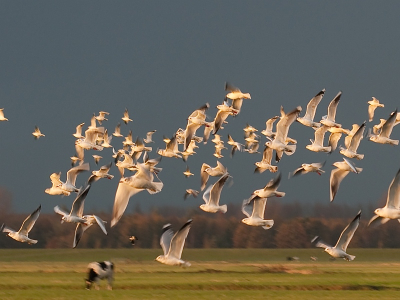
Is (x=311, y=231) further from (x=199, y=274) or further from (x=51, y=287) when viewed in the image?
(x=51, y=287)

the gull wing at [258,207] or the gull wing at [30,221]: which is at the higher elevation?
the gull wing at [258,207]

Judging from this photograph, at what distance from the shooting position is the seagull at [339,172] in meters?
31.4

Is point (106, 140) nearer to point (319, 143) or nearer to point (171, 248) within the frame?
point (319, 143)

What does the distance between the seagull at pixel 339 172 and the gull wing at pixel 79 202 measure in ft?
27.7

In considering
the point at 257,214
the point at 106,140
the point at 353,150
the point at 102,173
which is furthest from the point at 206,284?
the point at 106,140

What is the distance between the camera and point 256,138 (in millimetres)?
45406

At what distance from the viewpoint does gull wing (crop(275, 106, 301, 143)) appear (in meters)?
32.9

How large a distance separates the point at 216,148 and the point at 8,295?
21074 millimetres

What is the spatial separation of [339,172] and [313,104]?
372 cm

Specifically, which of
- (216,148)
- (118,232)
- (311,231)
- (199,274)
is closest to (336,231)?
(311,231)

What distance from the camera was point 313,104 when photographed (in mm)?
35344

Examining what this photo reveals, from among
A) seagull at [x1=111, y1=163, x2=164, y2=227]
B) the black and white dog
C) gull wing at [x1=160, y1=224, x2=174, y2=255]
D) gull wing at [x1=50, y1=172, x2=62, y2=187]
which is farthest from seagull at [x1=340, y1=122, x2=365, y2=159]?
Answer: gull wing at [x1=50, y1=172, x2=62, y2=187]

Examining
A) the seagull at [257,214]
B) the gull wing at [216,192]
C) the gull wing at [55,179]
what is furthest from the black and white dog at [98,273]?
the gull wing at [55,179]

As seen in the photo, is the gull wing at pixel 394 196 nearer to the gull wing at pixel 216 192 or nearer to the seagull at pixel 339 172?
the seagull at pixel 339 172
